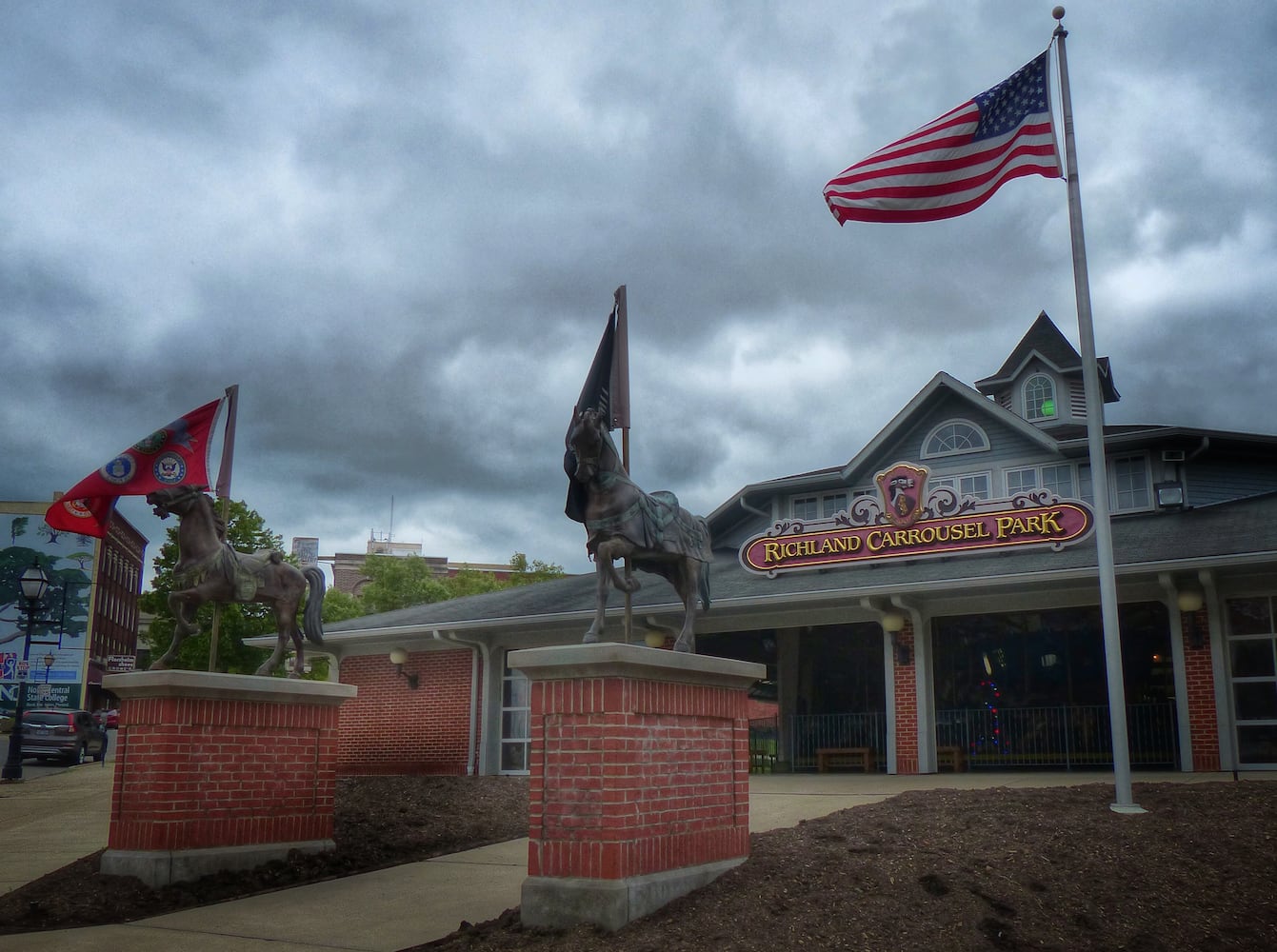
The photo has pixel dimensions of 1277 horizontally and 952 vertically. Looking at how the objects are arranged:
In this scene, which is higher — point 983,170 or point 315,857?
point 983,170

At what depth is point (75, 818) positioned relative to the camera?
46.2 ft

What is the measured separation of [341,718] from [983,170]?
1565 cm

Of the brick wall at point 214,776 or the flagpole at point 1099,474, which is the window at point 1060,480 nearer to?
the flagpole at point 1099,474

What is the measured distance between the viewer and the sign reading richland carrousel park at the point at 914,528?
1689 cm

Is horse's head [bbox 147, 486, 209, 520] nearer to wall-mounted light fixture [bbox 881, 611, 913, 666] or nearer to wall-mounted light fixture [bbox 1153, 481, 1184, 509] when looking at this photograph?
wall-mounted light fixture [bbox 881, 611, 913, 666]

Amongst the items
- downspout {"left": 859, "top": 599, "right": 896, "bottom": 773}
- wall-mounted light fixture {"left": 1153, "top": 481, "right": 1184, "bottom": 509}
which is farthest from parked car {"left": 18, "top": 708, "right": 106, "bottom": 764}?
wall-mounted light fixture {"left": 1153, "top": 481, "right": 1184, "bottom": 509}

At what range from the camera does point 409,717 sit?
20719 mm

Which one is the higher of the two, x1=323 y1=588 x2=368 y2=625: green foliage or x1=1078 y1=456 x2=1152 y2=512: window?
x1=323 y1=588 x2=368 y2=625: green foliage

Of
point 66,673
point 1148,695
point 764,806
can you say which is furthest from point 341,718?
point 66,673

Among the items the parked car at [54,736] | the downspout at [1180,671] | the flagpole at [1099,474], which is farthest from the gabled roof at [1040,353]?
the parked car at [54,736]

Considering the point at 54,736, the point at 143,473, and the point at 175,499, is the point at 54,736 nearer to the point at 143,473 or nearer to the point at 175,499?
the point at 143,473

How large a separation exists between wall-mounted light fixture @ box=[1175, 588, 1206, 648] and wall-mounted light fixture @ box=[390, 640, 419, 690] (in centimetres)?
1278

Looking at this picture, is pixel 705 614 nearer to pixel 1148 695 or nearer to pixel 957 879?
pixel 1148 695

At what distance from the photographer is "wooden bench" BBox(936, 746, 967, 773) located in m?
16.7
